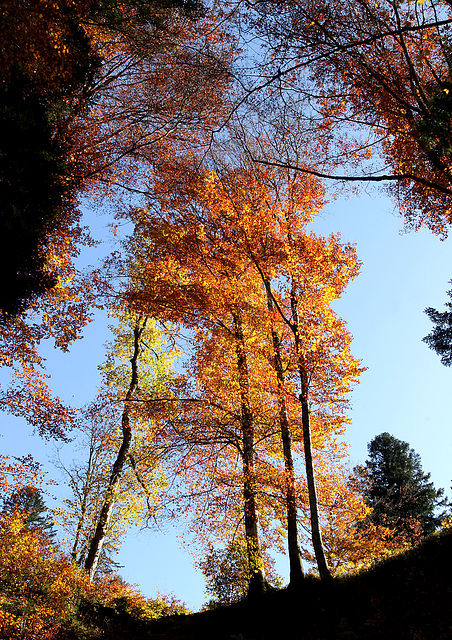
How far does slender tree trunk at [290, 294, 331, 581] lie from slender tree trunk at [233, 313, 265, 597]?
4.52 feet

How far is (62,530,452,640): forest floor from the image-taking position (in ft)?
21.0

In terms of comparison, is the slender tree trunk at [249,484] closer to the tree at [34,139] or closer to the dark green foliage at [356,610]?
the dark green foliage at [356,610]

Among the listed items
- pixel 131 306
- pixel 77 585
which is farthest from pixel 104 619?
pixel 131 306

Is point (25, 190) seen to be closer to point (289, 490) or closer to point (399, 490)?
point (289, 490)

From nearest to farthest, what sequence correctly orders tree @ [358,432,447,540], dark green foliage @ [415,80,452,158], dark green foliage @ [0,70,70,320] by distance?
dark green foliage @ [415,80,452,158] → dark green foliage @ [0,70,70,320] → tree @ [358,432,447,540]

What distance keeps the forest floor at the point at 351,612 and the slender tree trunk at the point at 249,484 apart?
0.51m

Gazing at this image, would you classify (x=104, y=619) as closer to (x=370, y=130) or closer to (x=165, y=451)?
A: (x=165, y=451)

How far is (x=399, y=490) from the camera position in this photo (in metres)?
22.7

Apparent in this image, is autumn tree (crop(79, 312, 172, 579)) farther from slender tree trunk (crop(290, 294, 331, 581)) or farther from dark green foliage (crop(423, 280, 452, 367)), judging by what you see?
dark green foliage (crop(423, 280, 452, 367))

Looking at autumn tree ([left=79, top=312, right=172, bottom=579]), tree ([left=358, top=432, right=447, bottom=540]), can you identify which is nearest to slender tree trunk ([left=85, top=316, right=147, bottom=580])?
autumn tree ([left=79, top=312, right=172, bottom=579])

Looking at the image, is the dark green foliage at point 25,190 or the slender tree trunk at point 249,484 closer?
the dark green foliage at point 25,190

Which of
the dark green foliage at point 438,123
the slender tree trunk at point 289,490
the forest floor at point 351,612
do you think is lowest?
the forest floor at point 351,612

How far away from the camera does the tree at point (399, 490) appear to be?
20.8 m

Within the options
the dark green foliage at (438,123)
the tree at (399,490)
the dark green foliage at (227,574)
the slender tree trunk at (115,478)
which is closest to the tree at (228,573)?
the dark green foliage at (227,574)
